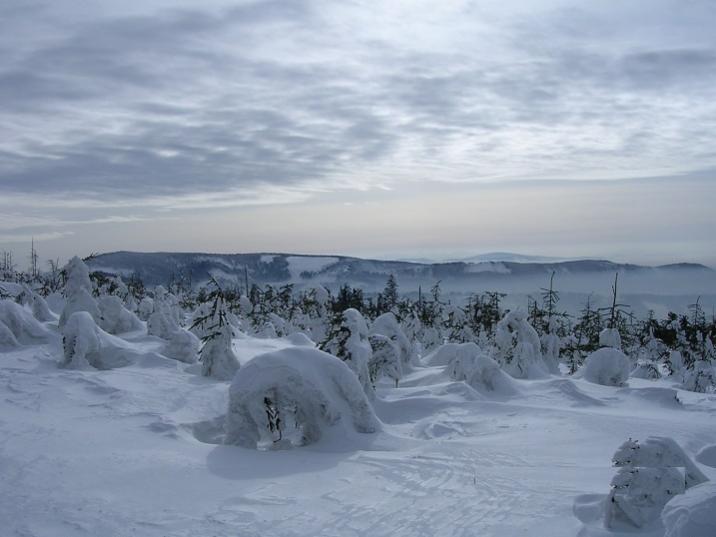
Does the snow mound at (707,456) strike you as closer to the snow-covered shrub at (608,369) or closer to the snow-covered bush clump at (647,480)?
the snow-covered bush clump at (647,480)

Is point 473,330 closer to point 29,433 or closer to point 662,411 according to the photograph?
point 662,411

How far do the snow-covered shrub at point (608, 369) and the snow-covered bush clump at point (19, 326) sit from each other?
17113 mm

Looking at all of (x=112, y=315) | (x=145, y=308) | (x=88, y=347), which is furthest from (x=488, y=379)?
(x=145, y=308)

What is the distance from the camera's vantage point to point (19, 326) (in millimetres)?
19875

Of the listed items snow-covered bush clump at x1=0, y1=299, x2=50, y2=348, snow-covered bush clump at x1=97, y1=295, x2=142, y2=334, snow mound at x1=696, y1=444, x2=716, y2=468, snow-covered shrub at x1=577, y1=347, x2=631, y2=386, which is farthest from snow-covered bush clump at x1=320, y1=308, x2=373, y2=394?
snow-covered bush clump at x1=97, y1=295, x2=142, y2=334

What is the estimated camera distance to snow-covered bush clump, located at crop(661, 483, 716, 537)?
18.0 feet

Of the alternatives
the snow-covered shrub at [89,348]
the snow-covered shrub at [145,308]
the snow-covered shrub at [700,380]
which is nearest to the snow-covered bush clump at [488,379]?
the snow-covered shrub at [700,380]

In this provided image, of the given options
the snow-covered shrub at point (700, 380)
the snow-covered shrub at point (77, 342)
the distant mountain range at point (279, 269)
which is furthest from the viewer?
the distant mountain range at point (279, 269)

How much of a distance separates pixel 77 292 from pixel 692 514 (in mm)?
21187

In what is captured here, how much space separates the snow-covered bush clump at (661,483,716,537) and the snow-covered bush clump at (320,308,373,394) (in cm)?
902

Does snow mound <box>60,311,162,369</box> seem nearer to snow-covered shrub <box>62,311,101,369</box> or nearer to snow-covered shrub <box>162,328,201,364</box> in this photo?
snow-covered shrub <box>62,311,101,369</box>

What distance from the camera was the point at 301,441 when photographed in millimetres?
11312

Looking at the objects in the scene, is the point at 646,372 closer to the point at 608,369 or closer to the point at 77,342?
→ the point at 608,369

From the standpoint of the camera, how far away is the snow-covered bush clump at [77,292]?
22.0 meters
